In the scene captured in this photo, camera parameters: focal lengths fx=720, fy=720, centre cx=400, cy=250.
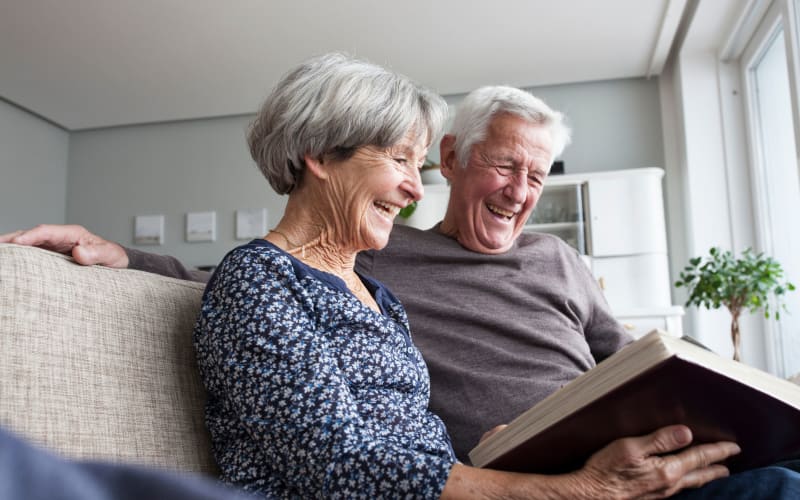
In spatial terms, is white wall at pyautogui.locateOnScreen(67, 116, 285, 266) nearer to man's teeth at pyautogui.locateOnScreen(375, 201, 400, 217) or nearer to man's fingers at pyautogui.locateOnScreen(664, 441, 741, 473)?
man's teeth at pyautogui.locateOnScreen(375, 201, 400, 217)

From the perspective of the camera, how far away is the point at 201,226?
6.36m

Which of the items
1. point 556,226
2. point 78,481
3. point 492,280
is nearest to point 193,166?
point 556,226

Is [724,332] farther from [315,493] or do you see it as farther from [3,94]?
[3,94]

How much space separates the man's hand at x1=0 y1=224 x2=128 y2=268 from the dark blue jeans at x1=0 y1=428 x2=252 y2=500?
3.31 ft

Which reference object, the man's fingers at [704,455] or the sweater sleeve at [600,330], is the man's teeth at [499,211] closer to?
the sweater sleeve at [600,330]

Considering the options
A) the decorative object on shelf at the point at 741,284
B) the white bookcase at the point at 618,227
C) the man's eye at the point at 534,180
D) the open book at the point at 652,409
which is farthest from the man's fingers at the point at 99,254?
the white bookcase at the point at 618,227

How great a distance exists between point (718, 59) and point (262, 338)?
4765 millimetres

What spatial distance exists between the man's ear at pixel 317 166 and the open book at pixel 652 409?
0.54 m

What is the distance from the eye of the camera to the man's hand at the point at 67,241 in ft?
3.65

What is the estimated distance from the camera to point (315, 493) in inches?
35.2

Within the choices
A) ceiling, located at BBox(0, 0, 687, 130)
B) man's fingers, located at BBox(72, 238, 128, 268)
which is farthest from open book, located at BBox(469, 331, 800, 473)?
ceiling, located at BBox(0, 0, 687, 130)

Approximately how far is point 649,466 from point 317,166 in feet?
2.36

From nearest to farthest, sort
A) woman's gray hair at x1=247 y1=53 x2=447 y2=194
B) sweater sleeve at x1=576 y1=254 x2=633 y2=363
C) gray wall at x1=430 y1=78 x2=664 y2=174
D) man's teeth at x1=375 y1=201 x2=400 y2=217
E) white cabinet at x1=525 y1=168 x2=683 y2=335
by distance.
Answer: woman's gray hair at x1=247 y1=53 x2=447 y2=194 → man's teeth at x1=375 y1=201 x2=400 y2=217 → sweater sleeve at x1=576 y1=254 x2=633 y2=363 → white cabinet at x1=525 y1=168 x2=683 y2=335 → gray wall at x1=430 y1=78 x2=664 y2=174

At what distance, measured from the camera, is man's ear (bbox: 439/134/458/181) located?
199 cm
